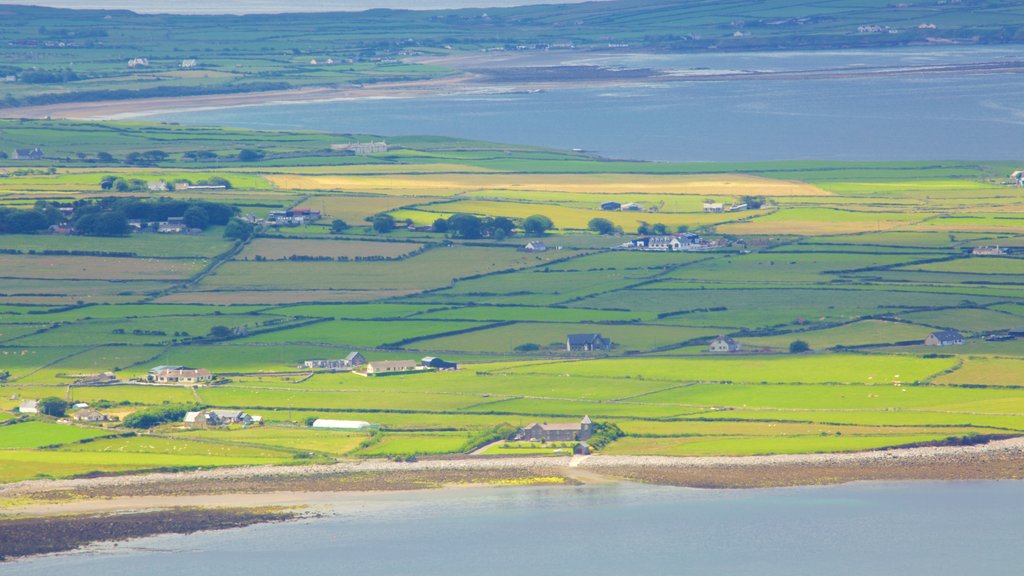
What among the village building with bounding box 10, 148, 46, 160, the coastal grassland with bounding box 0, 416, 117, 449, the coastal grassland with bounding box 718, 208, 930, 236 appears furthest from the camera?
the village building with bounding box 10, 148, 46, 160

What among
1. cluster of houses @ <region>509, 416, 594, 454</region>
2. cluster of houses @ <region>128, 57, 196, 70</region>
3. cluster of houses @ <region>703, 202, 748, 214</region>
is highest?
cluster of houses @ <region>509, 416, 594, 454</region>

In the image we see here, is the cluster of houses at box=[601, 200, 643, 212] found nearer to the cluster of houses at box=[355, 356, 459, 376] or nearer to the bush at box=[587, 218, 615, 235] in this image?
A: the bush at box=[587, 218, 615, 235]

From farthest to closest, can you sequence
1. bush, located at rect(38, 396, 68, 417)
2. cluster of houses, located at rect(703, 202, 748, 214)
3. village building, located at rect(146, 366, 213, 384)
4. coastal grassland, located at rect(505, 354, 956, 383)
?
1. cluster of houses, located at rect(703, 202, 748, 214)
2. village building, located at rect(146, 366, 213, 384)
3. coastal grassland, located at rect(505, 354, 956, 383)
4. bush, located at rect(38, 396, 68, 417)

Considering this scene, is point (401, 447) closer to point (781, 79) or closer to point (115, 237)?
point (115, 237)

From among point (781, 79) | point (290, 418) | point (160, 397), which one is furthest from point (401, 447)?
point (781, 79)

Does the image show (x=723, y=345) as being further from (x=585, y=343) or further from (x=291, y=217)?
(x=291, y=217)

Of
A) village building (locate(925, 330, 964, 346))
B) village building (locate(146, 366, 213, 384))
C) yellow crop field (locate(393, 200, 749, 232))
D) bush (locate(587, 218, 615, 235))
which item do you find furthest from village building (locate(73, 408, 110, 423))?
bush (locate(587, 218, 615, 235))

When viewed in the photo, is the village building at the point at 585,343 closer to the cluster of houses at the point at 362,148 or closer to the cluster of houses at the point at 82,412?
the cluster of houses at the point at 82,412

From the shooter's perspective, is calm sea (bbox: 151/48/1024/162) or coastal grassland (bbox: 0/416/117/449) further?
calm sea (bbox: 151/48/1024/162)
